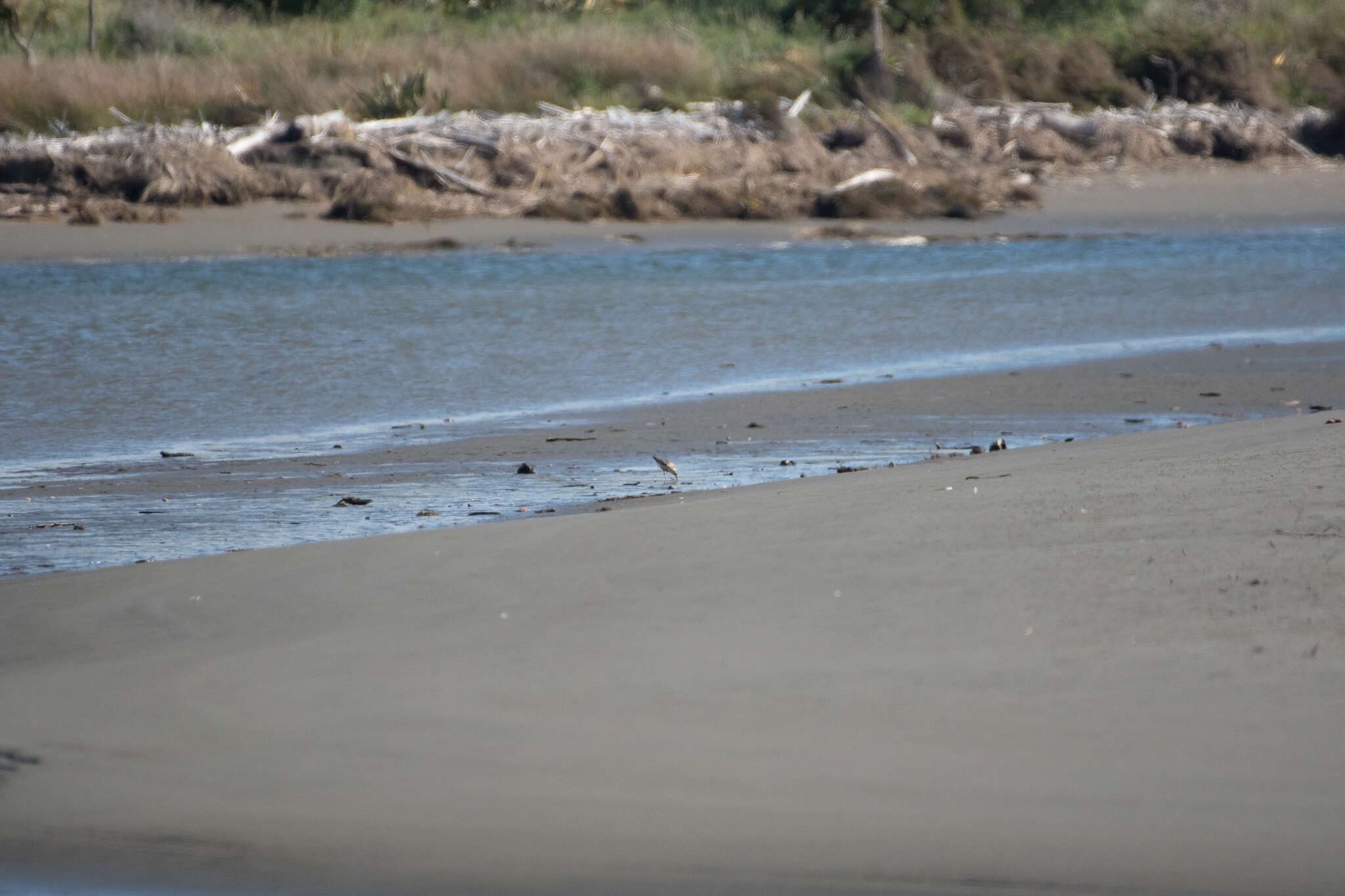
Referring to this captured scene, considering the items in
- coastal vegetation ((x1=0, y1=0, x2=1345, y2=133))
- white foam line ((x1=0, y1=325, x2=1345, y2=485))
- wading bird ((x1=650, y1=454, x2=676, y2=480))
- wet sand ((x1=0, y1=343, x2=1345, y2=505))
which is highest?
coastal vegetation ((x1=0, y1=0, x2=1345, y2=133))

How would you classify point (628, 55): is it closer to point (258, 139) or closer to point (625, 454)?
point (258, 139)

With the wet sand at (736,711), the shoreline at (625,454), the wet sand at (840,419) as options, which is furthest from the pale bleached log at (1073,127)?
the wet sand at (736,711)

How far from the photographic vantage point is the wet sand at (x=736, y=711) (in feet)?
6.49

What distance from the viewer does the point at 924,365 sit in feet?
28.2

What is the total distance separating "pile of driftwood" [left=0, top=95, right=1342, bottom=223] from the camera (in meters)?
16.2

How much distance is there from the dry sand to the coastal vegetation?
16090 mm

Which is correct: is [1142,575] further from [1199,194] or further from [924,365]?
[1199,194]

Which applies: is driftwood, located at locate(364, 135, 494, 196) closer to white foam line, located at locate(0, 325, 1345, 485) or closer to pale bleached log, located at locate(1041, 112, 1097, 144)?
pale bleached log, located at locate(1041, 112, 1097, 144)

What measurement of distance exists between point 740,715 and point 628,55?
19252 mm

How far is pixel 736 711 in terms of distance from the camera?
2.30 metres

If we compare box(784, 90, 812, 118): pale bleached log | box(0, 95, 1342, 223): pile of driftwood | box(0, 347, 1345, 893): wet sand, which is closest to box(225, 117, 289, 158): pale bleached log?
box(0, 95, 1342, 223): pile of driftwood

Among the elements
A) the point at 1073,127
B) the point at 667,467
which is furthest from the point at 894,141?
the point at 667,467

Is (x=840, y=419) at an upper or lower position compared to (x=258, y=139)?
lower

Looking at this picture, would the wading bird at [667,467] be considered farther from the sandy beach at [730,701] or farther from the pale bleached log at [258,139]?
the pale bleached log at [258,139]
